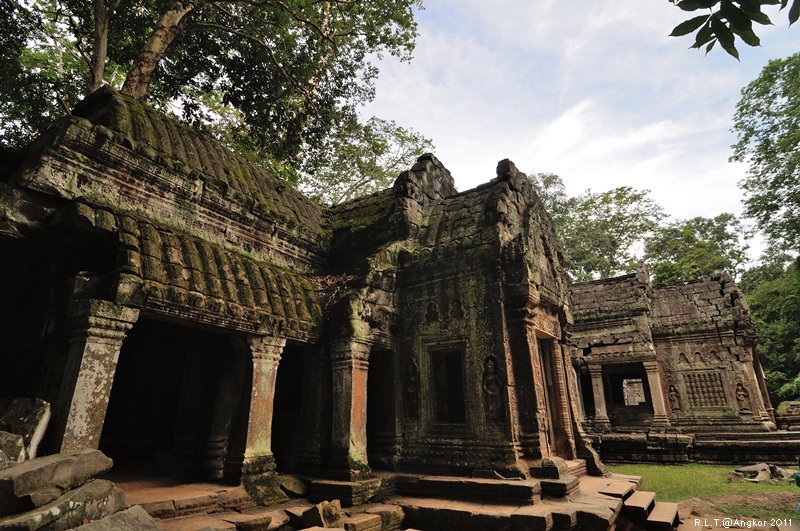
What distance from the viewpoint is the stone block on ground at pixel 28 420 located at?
13.0ft

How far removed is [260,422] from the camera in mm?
6145

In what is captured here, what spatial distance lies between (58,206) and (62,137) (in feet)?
2.81

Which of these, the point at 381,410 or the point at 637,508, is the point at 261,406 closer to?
the point at 381,410

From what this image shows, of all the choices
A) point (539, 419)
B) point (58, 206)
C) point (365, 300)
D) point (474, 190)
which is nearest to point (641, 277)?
point (474, 190)

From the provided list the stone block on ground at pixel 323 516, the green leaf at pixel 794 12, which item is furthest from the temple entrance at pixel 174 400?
the green leaf at pixel 794 12

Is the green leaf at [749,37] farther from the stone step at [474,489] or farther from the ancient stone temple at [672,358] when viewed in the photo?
the ancient stone temple at [672,358]

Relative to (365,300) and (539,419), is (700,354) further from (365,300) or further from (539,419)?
(365,300)

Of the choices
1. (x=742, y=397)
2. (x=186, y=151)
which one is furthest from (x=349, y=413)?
(x=742, y=397)

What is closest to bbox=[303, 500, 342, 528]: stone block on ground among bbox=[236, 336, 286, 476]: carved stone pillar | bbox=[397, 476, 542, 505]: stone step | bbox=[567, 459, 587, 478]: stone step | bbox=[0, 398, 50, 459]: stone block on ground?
bbox=[236, 336, 286, 476]: carved stone pillar

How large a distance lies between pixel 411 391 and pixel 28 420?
4922mm

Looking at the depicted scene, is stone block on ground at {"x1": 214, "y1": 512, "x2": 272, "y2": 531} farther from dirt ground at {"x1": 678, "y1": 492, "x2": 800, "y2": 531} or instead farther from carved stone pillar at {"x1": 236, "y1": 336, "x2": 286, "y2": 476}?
dirt ground at {"x1": 678, "y1": 492, "x2": 800, "y2": 531}

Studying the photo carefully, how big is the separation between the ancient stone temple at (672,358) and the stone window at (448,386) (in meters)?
7.79

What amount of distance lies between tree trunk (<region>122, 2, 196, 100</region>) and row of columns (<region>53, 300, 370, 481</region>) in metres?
7.60

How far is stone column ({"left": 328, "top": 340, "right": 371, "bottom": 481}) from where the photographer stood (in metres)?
6.26
